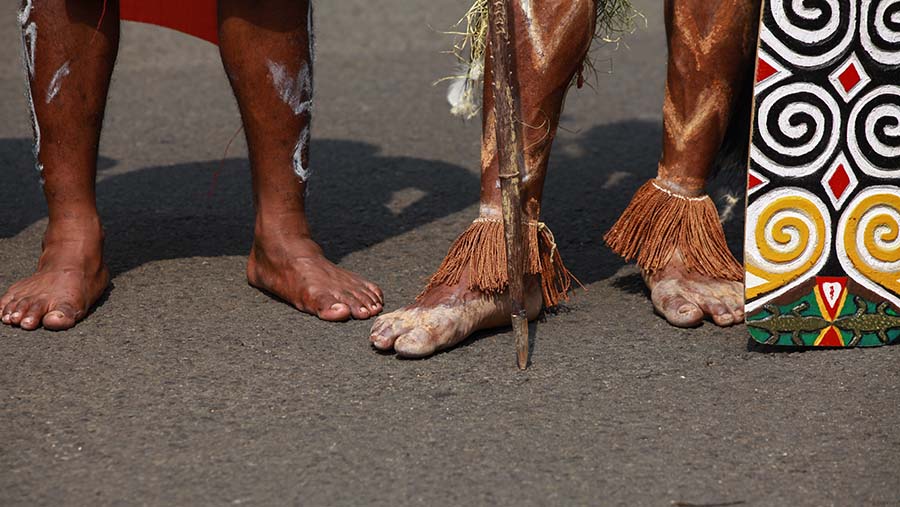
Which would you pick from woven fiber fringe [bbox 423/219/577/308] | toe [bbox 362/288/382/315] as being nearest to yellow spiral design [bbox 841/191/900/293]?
woven fiber fringe [bbox 423/219/577/308]

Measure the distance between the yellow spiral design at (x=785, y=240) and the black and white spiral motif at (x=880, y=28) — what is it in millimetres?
334

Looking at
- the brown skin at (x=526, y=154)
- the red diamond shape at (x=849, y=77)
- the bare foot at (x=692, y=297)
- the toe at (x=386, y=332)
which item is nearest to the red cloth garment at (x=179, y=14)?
the brown skin at (x=526, y=154)

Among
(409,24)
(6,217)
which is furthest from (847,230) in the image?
(409,24)

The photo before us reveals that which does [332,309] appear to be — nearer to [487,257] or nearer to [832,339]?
[487,257]

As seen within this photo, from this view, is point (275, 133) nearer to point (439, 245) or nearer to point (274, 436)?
point (439, 245)

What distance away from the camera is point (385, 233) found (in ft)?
10.9

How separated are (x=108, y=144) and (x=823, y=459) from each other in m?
3.02

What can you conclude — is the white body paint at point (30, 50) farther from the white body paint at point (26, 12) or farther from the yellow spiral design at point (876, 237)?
the yellow spiral design at point (876, 237)

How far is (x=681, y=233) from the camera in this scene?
8.87 feet

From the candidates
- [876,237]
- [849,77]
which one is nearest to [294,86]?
[849,77]

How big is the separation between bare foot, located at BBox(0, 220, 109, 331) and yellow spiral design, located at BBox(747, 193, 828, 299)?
144 cm

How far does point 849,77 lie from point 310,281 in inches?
48.7

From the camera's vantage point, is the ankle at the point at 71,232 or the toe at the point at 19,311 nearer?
the toe at the point at 19,311

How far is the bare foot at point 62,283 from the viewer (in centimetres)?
256
